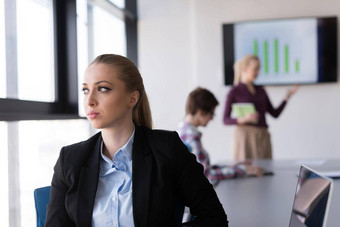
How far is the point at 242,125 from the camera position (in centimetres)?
355

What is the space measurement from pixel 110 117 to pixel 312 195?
590mm

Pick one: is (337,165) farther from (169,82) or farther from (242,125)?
(169,82)

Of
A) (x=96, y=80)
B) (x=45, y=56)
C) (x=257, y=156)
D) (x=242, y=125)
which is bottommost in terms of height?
(x=257, y=156)

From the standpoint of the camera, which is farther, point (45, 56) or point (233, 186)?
point (45, 56)

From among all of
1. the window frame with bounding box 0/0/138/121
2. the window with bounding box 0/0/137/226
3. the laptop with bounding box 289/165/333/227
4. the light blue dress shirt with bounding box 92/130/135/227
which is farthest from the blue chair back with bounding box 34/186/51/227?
the window frame with bounding box 0/0/138/121

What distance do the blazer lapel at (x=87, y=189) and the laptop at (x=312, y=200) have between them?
22.7 inches

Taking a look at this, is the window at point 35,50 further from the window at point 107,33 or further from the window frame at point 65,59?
the window at point 107,33

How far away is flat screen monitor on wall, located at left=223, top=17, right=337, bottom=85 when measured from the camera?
15.9 feet

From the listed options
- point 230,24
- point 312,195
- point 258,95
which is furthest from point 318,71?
point 312,195

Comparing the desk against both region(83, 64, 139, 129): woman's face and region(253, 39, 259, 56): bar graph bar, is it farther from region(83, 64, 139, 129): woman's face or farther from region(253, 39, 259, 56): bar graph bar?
region(253, 39, 259, 56): bar graph bar

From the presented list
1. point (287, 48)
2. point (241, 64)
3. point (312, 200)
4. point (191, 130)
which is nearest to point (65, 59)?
point (191, 130)

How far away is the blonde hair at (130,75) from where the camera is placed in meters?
1.22

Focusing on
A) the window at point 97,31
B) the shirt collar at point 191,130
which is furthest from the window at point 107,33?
the shirt collar at point 191,130

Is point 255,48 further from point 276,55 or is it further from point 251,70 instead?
point 251,70
